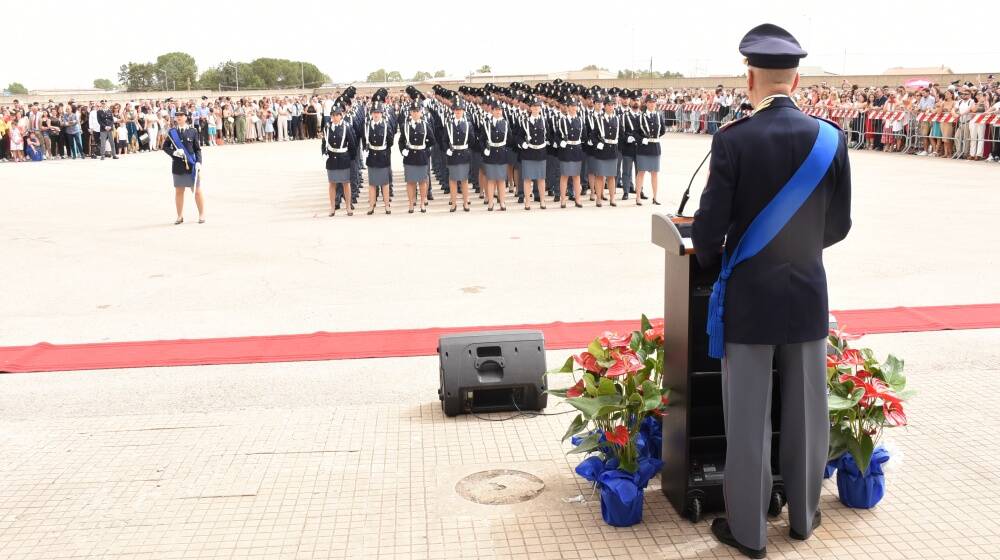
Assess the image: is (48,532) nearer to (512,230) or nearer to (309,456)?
(309,456)

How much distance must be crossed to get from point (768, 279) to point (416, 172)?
12.1m

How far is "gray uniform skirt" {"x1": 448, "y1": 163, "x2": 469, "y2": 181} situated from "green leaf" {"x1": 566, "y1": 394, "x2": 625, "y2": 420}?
38.1 ft

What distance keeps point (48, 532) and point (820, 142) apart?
3565mm

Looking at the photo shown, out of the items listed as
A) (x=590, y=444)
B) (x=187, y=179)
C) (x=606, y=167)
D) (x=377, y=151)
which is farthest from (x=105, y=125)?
(x=590, y=444)

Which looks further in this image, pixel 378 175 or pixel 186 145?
pixel 378 175

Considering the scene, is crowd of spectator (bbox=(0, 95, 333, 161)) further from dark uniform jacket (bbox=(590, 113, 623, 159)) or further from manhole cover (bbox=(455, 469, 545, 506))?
manhole cover (bbox=(455, 469, 545, 506))

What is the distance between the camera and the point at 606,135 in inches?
613

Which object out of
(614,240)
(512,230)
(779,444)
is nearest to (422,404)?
(779,444)

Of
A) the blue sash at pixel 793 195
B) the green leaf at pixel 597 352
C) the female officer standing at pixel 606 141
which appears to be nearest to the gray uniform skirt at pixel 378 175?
the female officer standing at pixel 606 141

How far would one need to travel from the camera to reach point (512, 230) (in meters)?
13.7

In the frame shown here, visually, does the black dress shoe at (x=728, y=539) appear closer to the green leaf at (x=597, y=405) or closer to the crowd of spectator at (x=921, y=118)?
the green leaf at (x=597, y=405)

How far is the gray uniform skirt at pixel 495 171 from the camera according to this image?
619 inches

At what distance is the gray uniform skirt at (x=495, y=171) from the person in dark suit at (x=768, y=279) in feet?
39.3

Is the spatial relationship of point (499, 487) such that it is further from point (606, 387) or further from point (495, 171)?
point (495, 171)
